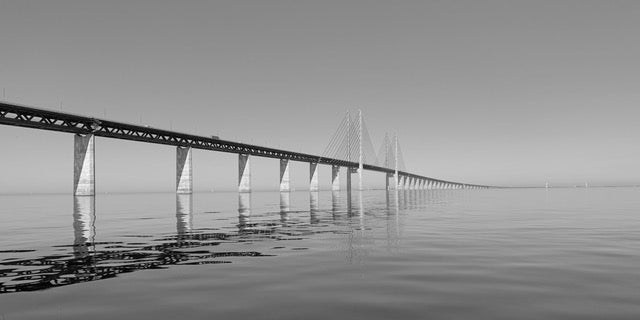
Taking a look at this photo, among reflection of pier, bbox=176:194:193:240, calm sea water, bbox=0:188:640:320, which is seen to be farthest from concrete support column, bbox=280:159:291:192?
calm sea water, bbox=0:188:640:320

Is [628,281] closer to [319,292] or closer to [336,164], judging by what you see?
[319,292]

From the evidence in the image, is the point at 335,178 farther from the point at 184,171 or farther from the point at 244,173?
the point at 184,171

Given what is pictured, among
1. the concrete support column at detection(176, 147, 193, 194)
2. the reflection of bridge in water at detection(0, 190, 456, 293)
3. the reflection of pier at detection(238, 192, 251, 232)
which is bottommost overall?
the reflection of pier at detection(238, 192, 251, 232)

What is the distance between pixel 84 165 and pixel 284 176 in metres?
82.3

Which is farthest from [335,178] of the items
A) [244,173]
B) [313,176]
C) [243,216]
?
[243,216]

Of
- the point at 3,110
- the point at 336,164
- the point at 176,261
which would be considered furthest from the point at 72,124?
the point at 336,164

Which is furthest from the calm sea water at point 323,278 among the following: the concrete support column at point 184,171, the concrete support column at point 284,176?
the concrete support column at point 284,176

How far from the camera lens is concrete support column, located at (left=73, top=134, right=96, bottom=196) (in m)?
82.6

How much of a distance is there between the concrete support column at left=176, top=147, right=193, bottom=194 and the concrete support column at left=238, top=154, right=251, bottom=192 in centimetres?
2282

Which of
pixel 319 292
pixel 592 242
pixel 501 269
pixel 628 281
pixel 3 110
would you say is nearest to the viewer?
pixel 319 292

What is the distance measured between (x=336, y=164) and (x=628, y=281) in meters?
170

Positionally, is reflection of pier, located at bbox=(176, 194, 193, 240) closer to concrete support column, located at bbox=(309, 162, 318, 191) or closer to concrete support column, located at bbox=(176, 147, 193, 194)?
concrete support column, located at bbox=(176, 147, 193, 194)

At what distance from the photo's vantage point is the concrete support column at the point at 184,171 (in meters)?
114

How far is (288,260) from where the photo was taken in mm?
11305
